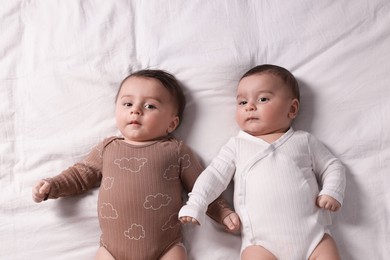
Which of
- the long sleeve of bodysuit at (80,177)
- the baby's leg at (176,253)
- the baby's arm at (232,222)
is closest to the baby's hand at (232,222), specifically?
the baby's arm at (232,222)

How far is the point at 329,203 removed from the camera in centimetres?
125

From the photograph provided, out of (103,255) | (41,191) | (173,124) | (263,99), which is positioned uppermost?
Result: (263,99)

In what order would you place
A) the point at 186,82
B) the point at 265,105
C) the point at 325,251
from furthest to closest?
the point at 186,82
the point at 265,105
the point at 325,251

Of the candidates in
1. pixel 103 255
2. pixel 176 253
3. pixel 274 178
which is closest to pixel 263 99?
pixel 274 178

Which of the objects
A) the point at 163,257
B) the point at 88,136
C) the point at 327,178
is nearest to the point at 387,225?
the point at 327,178

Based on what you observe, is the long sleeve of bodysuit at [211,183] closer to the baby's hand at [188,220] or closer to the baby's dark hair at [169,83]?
the baby's hand at [188,220]

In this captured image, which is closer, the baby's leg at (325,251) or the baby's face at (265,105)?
the baby's leg at (325,251)

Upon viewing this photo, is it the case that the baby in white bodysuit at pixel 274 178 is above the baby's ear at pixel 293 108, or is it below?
below

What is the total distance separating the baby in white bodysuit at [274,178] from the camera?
123 centimetres

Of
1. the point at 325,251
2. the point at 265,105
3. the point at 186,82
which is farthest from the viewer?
the point at 186,82

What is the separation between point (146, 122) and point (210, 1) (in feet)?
1.43

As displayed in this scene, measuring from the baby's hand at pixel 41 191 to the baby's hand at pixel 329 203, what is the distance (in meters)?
0.69

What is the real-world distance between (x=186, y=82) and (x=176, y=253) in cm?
48

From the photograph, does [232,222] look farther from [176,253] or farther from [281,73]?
[281,73]
